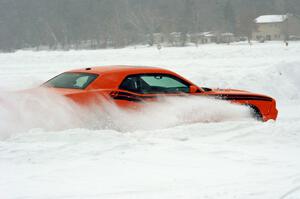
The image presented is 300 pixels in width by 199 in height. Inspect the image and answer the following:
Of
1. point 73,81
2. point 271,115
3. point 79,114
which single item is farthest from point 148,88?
point 271,115

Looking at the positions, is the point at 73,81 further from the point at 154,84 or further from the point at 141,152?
the point at 141,152

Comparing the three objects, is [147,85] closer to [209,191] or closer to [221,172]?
[221,172]

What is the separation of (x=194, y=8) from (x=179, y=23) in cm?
933

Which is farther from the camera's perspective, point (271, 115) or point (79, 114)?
point (271, 115)

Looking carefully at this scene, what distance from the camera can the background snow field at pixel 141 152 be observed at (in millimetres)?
4945

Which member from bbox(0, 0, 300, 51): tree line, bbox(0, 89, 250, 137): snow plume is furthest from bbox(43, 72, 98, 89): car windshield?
bbox(0, 0, 300, 51): tree line

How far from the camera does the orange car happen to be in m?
8.32

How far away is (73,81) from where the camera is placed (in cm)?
878

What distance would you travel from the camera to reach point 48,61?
102ft

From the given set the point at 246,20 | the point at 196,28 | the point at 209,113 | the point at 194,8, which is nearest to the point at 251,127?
the point at 209,113

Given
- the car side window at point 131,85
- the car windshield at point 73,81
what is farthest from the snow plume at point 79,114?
the car windshield at point 73,81

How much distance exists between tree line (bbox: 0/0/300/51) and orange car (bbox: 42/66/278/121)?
7504cm

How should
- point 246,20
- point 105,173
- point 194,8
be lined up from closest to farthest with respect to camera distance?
point 105,173 < point 246,20 < point 194,8

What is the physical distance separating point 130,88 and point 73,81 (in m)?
1.00
